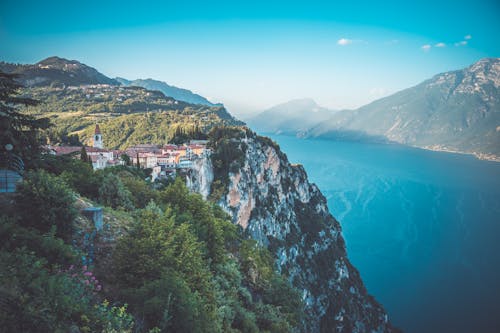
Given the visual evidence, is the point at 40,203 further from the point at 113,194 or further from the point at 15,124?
the point at 113,194

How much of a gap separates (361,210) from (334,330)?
54.2m

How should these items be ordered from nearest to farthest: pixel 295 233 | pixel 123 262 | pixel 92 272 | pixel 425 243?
pixel 92 272 < pixel 123 262 < pixel 295 233 < pixel 425 243

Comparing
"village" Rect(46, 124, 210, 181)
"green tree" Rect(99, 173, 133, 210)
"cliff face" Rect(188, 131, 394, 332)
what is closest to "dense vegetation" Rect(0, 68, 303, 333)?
"green tree" Rect(99, 173, 133, 210)

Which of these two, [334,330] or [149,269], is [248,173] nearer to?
[334,330]

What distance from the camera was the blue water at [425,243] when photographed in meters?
64.2

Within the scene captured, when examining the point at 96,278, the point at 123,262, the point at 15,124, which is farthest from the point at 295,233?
the point at 15,124

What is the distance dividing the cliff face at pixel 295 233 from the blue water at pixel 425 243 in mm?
7524

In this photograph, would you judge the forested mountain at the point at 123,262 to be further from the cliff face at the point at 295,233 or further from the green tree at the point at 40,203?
the cliff face at the point at 295,233

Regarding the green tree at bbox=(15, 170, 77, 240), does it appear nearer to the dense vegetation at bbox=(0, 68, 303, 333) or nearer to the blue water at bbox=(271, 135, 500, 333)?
the dense vegetation at bbox=(0, 68, 303, 333)

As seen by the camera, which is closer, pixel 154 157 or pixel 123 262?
pixel 123 262

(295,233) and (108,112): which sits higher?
(108,112)

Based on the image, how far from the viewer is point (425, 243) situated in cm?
8719

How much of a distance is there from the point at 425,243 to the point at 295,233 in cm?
4446

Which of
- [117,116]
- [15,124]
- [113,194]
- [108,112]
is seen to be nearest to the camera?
[15,124]
